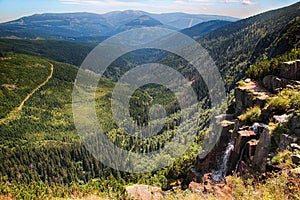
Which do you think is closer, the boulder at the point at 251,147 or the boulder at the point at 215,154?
the boulder at the point at 251,147

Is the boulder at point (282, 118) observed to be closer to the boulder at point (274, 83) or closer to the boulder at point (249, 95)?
the boulder at point (249, 95)

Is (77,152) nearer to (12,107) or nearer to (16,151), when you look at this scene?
(16,151)

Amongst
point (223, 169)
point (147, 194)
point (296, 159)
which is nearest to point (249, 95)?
point (223, 169)

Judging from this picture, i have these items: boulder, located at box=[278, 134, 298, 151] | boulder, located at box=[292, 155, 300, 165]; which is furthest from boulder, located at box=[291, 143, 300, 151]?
boulder, located at box=[292, 155, 300, 165]

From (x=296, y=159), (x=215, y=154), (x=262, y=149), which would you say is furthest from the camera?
(x=215, y=154)

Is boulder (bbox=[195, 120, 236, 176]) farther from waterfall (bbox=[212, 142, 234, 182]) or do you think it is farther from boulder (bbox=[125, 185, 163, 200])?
boulder (bbox=[125, 185, 163, 200])

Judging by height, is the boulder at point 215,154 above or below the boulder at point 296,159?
below

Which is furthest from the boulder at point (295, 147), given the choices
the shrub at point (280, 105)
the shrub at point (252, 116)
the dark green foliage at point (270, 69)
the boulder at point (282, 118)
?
the dark green foliage at point (270, 69)

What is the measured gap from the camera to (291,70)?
22.5 meters

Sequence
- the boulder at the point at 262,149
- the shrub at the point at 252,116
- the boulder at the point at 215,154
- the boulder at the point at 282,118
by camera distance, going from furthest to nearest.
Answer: the boulder at the point at 215,154
the shrub at the point at 252,116
the boulder at the point at 282,118
the boulder at the point at 262,149

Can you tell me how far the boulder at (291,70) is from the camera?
2206 centimetres

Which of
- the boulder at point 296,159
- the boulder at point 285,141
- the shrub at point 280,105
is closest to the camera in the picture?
the boulder at point 296,159

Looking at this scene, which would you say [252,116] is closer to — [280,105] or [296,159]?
[280,105]

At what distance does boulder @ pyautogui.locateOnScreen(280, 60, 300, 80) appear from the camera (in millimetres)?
22062
